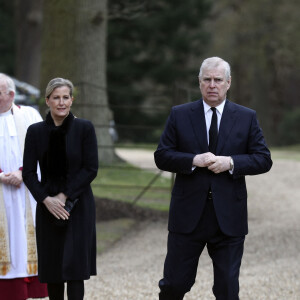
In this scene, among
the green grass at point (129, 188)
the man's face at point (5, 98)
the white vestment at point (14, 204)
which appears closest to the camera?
the man's face at point (5, 98)

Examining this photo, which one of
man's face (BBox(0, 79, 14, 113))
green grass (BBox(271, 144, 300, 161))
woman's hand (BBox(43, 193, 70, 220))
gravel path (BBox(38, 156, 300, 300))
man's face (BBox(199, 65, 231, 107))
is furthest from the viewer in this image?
green grass (BBox(271, 144, 300, 161))

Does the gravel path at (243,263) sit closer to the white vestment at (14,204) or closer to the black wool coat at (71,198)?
the white vestment at (14,204)

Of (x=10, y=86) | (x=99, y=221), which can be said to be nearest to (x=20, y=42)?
(x=99, y=221)

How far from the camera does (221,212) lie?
4.61 meters

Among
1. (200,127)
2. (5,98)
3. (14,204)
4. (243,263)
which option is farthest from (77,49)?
(200,127)

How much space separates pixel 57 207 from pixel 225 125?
45.8 inches

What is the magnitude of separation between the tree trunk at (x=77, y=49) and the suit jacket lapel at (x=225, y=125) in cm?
740

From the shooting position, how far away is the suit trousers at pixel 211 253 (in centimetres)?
465

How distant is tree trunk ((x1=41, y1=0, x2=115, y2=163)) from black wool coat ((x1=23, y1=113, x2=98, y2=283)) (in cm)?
695

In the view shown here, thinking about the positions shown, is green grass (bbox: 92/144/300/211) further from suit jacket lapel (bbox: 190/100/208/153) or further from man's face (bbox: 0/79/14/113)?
suit jacket lapel (bbox: 190/100/208/153)

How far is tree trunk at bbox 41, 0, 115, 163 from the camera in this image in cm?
1221

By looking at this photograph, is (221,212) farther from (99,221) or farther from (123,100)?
(123,100)

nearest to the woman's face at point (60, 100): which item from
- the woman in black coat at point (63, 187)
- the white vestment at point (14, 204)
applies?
the woman in black coat at point (63, 187)

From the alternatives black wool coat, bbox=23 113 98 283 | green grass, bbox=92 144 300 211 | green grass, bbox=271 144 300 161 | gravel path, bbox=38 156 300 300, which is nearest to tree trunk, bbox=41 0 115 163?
green grass, bbox=92 144 300 211
